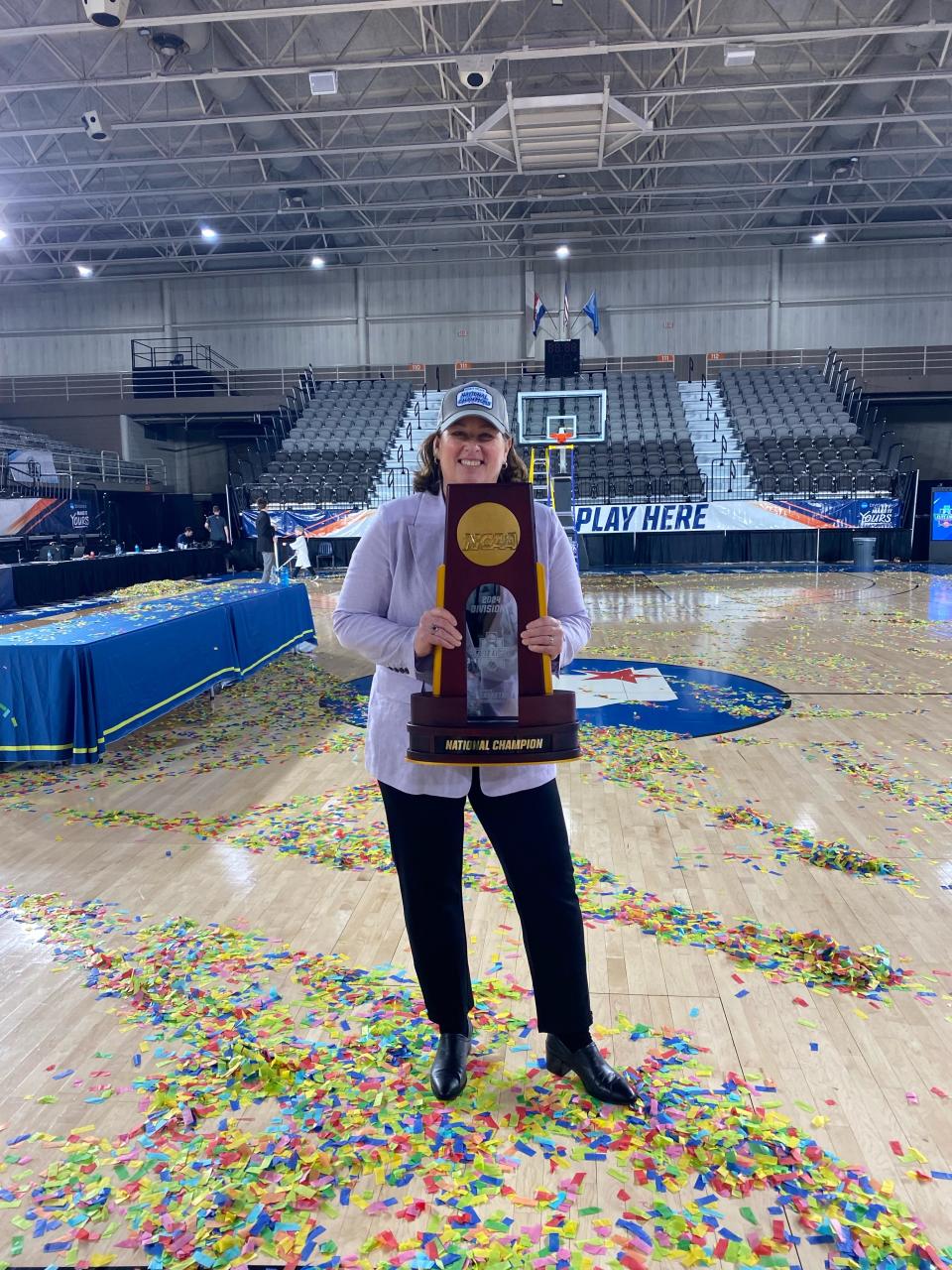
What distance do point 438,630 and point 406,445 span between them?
19450mm

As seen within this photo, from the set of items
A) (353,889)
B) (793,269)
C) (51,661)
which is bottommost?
(353,889)

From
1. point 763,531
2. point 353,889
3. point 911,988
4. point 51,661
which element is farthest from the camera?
point 763,531

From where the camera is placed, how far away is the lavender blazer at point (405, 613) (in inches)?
67.3

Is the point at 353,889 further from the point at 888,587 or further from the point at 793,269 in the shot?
the point at 793,269

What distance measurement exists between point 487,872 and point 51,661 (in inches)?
106

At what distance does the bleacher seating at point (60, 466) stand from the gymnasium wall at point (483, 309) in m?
4.24

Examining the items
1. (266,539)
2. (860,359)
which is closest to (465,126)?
(266,539)

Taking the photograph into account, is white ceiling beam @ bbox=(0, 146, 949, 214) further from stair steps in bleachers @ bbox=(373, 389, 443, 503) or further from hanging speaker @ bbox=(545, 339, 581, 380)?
stair steps in bleachers @ bbox=(373, 389, 443, 503)

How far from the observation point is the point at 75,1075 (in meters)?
1.96

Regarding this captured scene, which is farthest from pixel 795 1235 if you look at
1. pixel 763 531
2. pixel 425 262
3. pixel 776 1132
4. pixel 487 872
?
pixel 425 262

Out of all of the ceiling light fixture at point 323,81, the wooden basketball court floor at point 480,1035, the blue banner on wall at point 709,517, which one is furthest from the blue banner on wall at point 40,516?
the wooden basketball court floor at point 480,1035

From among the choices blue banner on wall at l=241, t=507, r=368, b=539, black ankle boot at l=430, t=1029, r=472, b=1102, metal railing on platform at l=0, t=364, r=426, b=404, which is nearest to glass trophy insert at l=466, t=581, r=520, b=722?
black ankle boot at l=430, t=1029, r=472, b=1102

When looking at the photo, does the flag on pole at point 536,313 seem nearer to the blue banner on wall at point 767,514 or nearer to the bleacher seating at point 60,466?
the blue banner on wall at point 767,514

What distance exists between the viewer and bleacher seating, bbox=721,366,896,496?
57.9 ft
